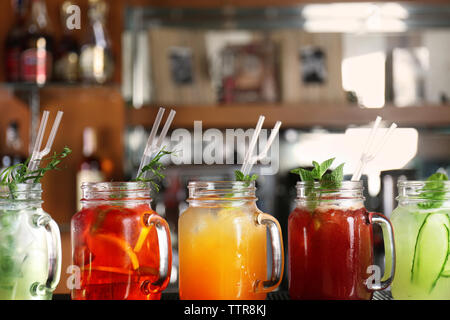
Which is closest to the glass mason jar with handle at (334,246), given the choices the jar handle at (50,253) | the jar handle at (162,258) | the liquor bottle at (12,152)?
the jar handle at (162,258)

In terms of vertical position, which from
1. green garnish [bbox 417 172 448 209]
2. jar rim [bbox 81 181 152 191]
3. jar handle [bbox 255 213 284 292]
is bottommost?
jar handle [bbox 255 213 284 292]

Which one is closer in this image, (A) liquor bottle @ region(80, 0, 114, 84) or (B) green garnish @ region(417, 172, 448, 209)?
(B) green garnish @ region(417, 172, 448, 209)

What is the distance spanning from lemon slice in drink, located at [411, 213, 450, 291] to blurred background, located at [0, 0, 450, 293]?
1.52 metres

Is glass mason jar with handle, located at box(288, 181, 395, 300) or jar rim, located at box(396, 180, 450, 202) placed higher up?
jar rim, located at box(396, 180, 450, 202)

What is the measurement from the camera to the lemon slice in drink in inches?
29.6

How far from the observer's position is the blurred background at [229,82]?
2.26 m

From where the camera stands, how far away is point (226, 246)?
0.76 m

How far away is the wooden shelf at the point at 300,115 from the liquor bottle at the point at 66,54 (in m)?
0.29

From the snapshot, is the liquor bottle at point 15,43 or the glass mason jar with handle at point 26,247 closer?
the glass mason jar with handle at point 26,247

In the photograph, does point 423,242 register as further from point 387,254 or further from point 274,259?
point 274,259

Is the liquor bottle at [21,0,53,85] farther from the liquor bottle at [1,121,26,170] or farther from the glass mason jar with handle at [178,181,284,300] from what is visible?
the glass mason jar with handle at [178,181,284,300]

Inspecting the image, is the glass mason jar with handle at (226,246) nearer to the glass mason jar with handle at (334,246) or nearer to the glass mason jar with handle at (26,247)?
the glass mason jar with handle at (334,246)

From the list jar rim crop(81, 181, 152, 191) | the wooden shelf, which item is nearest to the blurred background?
the wooden shelf

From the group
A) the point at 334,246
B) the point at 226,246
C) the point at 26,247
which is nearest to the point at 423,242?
the point at 334,246
